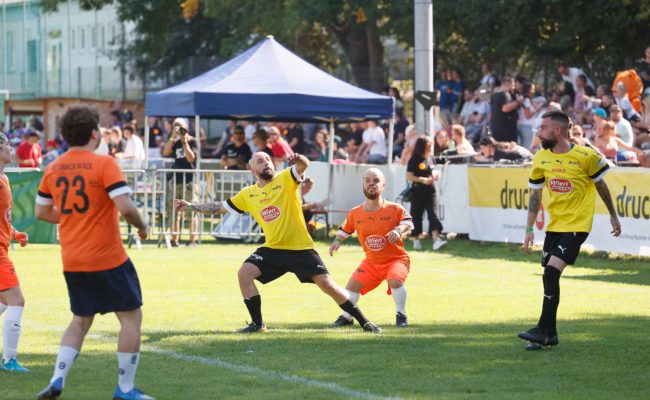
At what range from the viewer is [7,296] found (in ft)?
31.8

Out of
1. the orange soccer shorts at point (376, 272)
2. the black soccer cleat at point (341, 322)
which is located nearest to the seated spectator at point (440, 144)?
the orange soccer shorts at point (376, 272)

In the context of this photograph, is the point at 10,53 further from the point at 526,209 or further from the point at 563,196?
the point at 563,196

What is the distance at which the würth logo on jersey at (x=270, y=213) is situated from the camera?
11789 mm

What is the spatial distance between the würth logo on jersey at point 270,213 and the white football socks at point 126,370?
3.74 m

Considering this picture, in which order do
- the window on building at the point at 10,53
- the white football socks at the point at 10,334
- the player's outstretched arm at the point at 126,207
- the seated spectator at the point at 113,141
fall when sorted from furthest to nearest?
1. the window on building at the point at 10,53
2. the seated spectator at the point at 113,141
3. the white football socks at the point at 10,334
4. the player's outstretched arm at the point at 126,207

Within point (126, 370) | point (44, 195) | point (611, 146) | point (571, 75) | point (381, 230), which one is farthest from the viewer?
point (571, 75)

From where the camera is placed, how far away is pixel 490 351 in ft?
34.6

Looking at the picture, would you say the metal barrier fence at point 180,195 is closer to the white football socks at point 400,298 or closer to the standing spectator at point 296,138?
the standing spectator at point 296,138

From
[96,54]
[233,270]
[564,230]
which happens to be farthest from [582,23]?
[96,54]

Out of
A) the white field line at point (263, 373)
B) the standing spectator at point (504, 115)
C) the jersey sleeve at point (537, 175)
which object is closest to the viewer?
the white field line at point (263, 373)

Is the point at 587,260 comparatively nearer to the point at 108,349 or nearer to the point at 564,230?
the point at 564,230

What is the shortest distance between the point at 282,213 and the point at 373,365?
2413 mm

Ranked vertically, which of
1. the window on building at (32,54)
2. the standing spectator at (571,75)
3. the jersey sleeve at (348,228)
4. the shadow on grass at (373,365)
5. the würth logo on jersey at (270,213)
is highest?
the window on building at (32,54)

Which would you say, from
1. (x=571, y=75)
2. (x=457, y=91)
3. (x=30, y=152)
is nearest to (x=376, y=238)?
(x=571, y=75)
